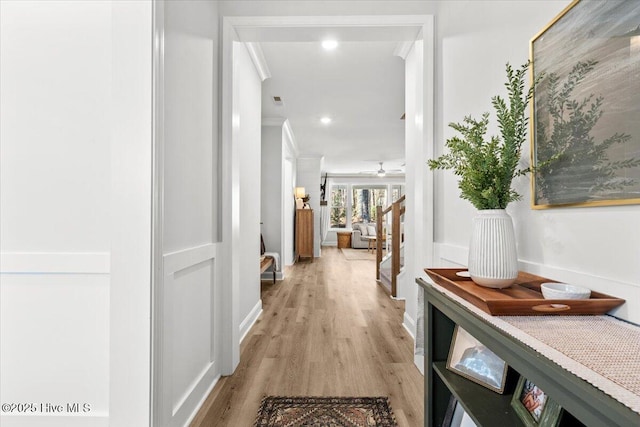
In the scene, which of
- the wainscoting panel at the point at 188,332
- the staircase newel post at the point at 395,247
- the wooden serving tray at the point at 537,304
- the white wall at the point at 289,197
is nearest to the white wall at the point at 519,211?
the wooden serving tray at the point at 537,304

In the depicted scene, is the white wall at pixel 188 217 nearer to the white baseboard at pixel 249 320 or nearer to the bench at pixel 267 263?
the white baseboard at pixel 249 320

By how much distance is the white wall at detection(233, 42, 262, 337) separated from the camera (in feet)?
8.85

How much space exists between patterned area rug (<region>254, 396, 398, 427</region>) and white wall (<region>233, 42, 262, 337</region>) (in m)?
1.01

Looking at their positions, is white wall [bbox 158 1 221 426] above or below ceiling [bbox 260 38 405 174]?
below

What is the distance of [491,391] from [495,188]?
67cm

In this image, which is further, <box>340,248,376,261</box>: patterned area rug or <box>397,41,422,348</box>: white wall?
<box>340,248,376,261</box>: patterned area rug

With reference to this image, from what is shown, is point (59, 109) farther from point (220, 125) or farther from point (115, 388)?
point (115, 388)

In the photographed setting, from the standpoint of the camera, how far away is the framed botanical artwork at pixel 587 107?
2.49ft

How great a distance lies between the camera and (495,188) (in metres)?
1.07

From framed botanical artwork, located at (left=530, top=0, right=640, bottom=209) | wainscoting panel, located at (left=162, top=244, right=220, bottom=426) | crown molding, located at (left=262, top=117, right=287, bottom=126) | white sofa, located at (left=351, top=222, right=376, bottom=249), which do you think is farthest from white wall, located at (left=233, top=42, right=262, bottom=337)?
white sofa, located at (left=351, top=222, right=376, bottom=249)

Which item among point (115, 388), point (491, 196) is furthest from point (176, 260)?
point (491, 196)

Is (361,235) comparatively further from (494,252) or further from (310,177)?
(494,252)

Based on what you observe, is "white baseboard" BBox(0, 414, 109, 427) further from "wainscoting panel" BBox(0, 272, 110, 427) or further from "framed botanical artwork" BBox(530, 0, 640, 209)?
"framed botanical artwork" BBox(530, 0, 640, 209)

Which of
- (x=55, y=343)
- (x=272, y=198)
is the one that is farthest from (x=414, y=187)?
(x=272, y=198)
